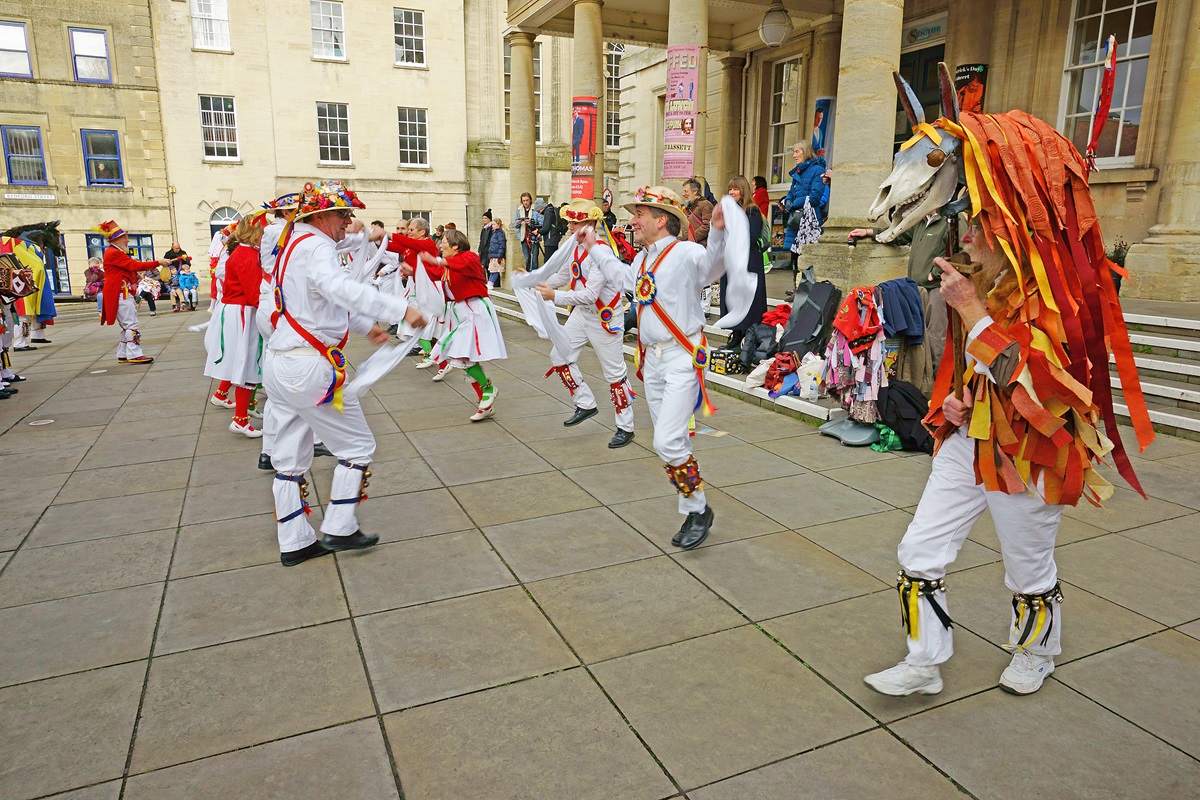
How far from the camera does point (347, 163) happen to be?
29500 millimetres

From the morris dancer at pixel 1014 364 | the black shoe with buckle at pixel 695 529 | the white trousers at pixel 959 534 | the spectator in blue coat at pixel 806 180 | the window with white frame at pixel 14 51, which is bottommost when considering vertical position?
the black shoe with buckle at pixel 695 529

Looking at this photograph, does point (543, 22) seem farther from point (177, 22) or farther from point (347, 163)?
point (177, 22)

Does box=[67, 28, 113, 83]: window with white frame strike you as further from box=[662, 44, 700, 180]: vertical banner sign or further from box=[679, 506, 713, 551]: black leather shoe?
box=[679, 506, 713, 551]: black leather shoe

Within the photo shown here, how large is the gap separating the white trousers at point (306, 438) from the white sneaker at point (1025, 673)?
3.55 m

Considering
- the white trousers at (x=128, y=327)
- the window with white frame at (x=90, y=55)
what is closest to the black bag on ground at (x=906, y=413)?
the white trousers at (x=128, y=327)

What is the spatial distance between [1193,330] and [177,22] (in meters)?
30.5

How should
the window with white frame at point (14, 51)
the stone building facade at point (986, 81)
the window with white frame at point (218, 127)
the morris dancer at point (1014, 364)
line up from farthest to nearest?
the window with white frame at point (218, 127) → the window with white frame at point (14, 51) → the stone building facade at point (986, 81) → the morris dancer at point (1014, 364)

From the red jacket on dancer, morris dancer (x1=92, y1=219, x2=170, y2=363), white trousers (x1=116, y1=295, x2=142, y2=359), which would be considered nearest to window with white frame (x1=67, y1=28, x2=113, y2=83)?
morris dancer (x1=92, y1=219, x2=170, y2=363)

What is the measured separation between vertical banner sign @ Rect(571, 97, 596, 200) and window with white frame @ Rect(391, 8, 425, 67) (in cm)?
1859

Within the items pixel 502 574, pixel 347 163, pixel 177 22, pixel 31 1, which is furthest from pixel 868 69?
pixel 31 1

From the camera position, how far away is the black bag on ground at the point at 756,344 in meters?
9.35

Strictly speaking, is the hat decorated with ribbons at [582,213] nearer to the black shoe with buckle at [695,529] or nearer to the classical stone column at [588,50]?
the black shoe with buckle at [695,529]

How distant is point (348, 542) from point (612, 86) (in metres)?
29.3

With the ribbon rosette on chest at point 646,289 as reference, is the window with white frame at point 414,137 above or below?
above
